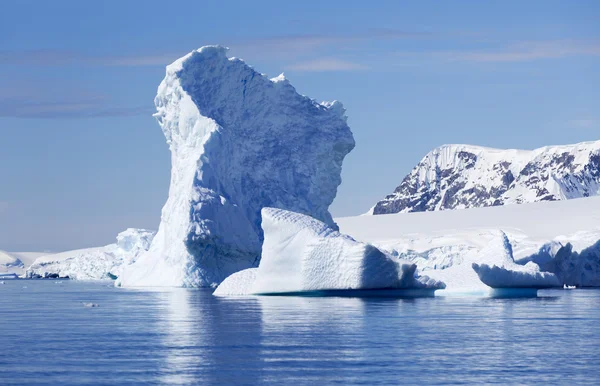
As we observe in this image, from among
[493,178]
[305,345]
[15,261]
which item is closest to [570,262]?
[305,345]

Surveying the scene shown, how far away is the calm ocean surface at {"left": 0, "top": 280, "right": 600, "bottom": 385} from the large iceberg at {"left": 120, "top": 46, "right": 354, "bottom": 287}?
14.2 metres

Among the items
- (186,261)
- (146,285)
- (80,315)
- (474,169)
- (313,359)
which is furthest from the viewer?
(474,169)

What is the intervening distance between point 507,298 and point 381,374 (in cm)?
1725

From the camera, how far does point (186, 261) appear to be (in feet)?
126

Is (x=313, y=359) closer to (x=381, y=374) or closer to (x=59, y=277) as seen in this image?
(x=381, y=374)

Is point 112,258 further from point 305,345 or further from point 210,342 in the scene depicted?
point 305,345

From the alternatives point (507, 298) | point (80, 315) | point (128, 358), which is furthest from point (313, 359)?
point (507, 298)

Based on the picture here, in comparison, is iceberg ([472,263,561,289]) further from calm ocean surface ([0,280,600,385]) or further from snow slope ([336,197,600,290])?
calm ocean surface ([0,280,600,385])

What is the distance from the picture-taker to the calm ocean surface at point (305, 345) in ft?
40.1

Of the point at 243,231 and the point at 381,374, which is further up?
the point at 243,231

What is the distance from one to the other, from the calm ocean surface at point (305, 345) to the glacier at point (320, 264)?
215 cm

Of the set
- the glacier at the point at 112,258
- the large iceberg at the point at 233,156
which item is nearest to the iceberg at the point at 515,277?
the large iceberg at the point at 233,156

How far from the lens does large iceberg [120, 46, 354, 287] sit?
39.0 m

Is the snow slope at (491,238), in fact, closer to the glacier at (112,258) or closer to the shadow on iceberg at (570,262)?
the shadow on iceberg at (570,262)
